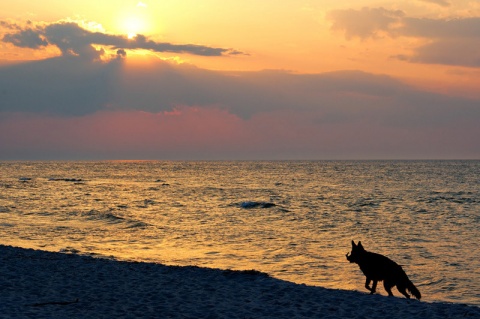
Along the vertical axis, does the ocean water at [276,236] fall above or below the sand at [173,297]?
below

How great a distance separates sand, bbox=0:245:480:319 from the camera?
12.7 m

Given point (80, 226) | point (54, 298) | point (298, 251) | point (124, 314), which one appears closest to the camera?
point (124, 314)

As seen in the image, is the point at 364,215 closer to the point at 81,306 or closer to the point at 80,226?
the point at 80,226

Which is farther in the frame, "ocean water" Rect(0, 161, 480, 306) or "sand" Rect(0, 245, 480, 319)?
"ocean water" Rect(0, 161, 480, 306)

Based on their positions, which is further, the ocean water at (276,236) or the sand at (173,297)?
the ocean water at (276,236)

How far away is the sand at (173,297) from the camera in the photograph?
41.7 feet

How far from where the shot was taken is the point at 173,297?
1433 centimetres

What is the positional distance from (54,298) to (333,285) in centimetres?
1042

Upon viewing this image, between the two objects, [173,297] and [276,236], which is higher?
[173,297]

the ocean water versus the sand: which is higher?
the sand

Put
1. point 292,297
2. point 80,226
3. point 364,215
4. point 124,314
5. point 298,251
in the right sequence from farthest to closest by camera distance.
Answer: point 364,215
point 80,226
point 298,251
point 292,297
point 124,314

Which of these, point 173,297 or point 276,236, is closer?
point 173,297

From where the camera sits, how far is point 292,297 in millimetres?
14734

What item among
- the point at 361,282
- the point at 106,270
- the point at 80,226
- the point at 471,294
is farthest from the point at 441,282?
the point at 80,226
